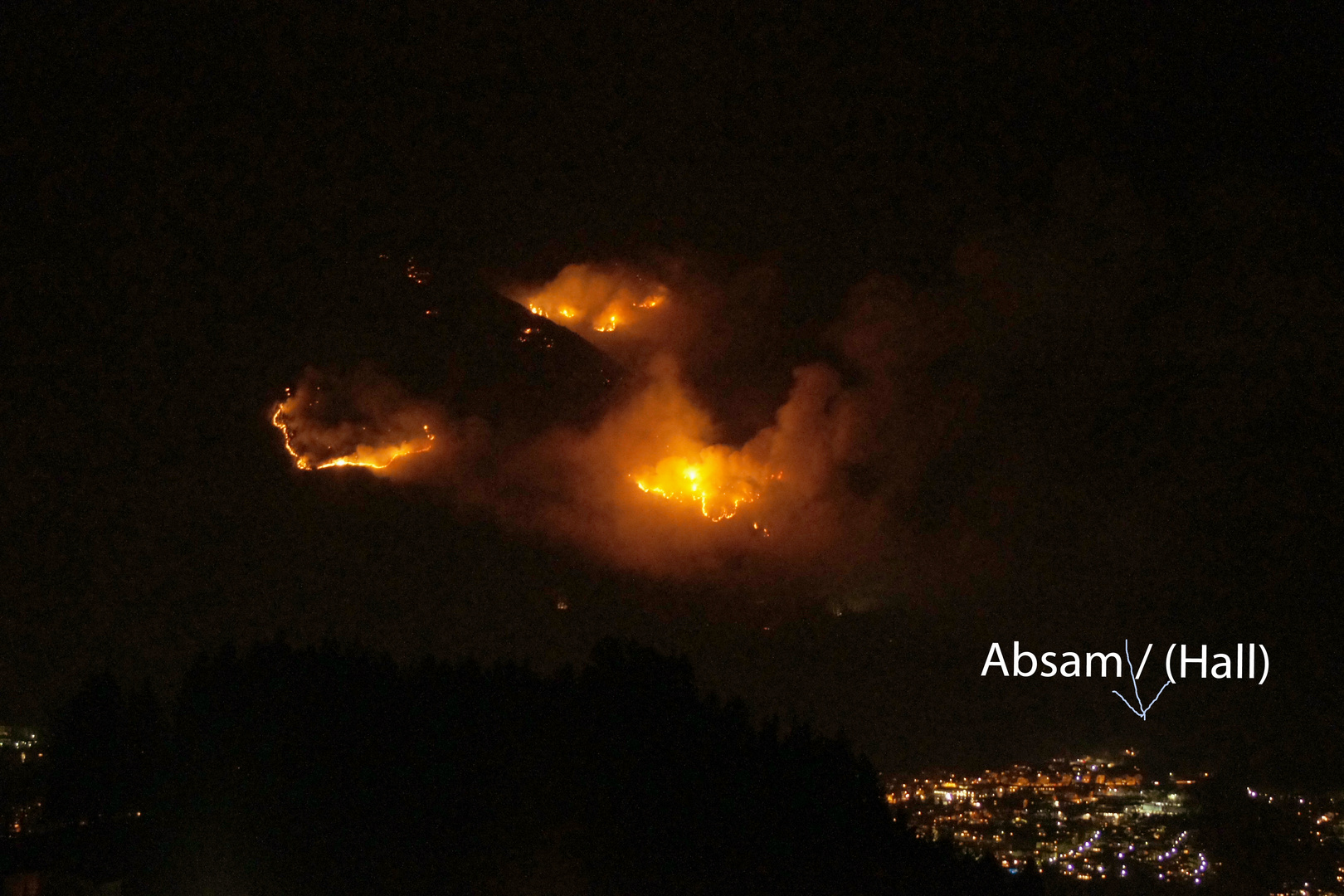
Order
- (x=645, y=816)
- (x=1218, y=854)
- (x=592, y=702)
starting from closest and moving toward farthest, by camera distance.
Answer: (x=645, y=816) → (x=592, y=702) → (x=1218, y=854)

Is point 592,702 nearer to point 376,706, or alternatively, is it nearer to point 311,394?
point 376,706

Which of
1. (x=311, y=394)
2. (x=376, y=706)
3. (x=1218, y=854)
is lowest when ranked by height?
(x=1218, y=854)

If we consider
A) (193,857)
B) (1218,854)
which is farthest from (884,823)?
(193,857)

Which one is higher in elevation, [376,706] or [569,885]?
[376,706]

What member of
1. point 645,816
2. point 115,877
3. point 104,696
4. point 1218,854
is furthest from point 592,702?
point 1218,854

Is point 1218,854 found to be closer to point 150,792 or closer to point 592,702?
point 592,702

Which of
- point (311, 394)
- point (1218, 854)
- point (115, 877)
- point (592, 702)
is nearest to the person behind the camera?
point (115, 877)

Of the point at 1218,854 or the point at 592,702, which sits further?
the point at 1218,854
